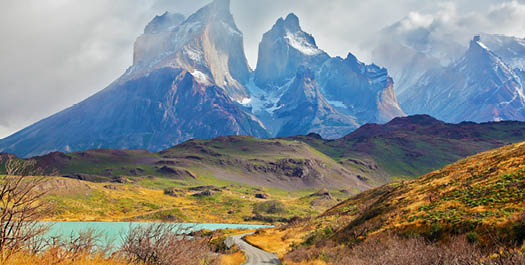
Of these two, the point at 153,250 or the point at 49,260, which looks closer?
the point at 49,260

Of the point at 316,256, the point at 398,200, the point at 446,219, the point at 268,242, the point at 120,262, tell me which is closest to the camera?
the point at 120,262

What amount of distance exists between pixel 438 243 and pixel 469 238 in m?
2.27

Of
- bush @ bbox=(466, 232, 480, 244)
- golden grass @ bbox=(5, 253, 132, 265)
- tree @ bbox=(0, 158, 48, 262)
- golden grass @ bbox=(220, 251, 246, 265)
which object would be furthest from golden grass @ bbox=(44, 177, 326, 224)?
tree @ bbox=(0, 158, 48, 262)

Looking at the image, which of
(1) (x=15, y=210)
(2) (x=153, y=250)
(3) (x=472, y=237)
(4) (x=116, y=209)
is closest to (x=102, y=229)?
(4) (x=116, y=209)

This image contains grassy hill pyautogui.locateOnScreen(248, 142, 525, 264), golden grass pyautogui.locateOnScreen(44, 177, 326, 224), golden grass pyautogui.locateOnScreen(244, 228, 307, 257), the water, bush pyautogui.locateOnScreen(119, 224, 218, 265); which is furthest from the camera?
golden grass pyautogui.locateOnScreen(44, 177, 326, 224)

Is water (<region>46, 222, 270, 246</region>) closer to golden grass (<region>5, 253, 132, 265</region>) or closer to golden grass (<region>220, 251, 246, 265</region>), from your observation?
golden grass (<region>5, 253, 132, 265</region>)

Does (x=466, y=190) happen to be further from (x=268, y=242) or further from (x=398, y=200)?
(x=268, y=242)

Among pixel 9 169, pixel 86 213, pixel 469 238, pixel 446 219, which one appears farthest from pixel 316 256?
pixel 86 213

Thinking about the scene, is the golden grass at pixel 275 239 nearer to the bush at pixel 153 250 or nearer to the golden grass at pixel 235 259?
the golden grass at pixel 235 259

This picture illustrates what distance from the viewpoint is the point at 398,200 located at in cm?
4691

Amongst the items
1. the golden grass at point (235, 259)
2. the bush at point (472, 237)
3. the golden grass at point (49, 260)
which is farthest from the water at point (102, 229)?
the bush at point (472, 237)

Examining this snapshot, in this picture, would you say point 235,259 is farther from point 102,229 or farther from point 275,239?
point 102,229

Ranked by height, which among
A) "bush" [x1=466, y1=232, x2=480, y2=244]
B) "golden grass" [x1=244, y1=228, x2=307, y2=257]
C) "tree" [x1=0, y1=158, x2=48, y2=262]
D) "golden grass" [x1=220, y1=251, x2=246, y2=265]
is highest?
"tree" [x1=0, y1=158, x2=48, y2=262]

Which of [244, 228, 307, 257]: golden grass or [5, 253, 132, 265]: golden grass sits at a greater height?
[5, 253, 132, 265]: golden grass
